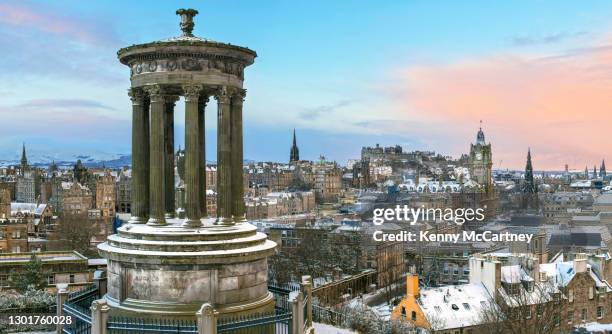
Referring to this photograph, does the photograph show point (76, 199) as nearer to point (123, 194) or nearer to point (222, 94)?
point (123, 194)

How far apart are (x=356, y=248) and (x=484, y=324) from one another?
4245 cm

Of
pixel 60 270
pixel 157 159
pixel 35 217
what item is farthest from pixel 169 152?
pixel 35 217

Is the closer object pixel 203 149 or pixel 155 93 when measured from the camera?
pixel 155 93

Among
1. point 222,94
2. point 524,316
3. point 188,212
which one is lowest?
point 524,316

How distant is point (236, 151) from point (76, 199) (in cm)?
11191

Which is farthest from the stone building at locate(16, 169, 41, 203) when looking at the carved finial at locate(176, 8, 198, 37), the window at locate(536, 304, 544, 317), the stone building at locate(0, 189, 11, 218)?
the carved finial at locate(176, 8, 198, 37)

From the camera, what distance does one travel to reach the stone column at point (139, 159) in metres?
18.9

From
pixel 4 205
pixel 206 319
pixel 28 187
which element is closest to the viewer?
pixel 206 319

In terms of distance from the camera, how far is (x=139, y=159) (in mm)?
18875

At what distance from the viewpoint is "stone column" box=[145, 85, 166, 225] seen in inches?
706

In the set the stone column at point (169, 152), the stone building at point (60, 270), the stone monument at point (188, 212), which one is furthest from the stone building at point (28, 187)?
the stone monument at point (188, 212)

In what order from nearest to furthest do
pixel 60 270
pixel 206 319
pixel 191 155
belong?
1. pixel 206 319
2. pixel 191 155
3. pixel 60 270

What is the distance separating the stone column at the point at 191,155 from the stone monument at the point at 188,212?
0.03 m

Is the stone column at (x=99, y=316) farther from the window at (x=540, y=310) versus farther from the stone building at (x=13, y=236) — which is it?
the stone building at (x=13, y=236)
